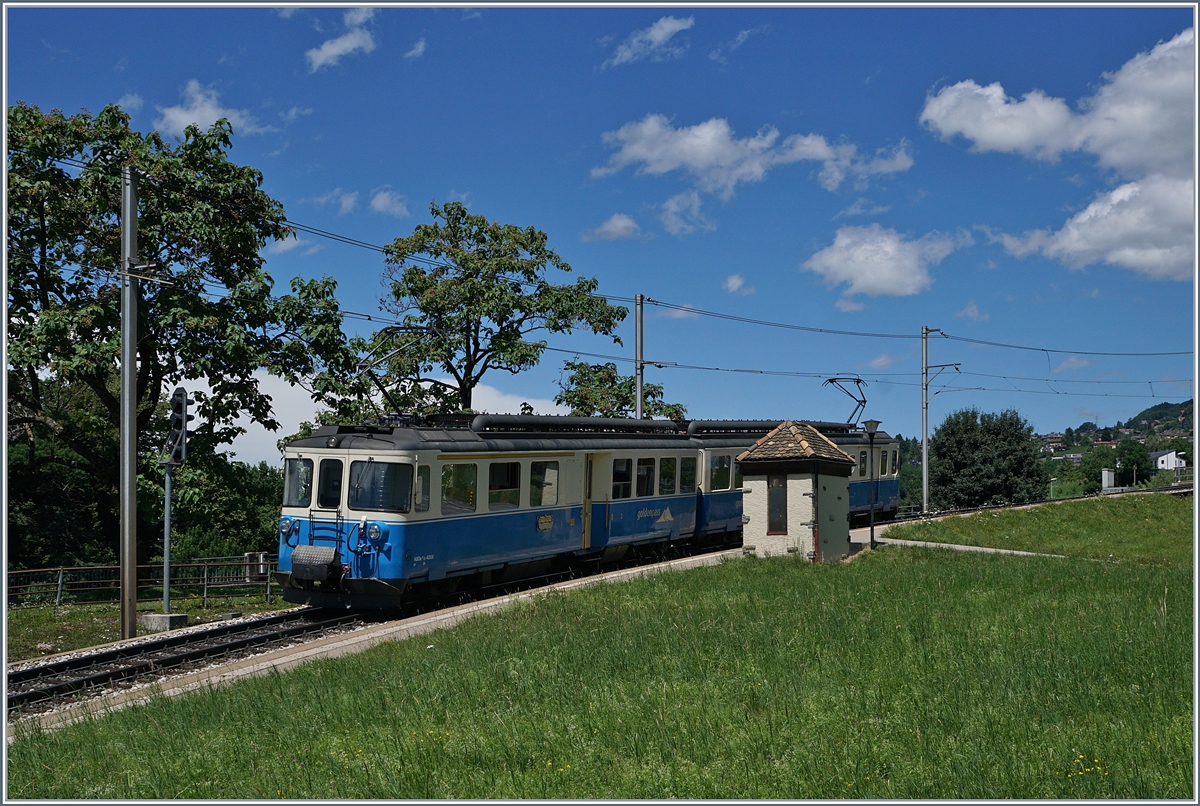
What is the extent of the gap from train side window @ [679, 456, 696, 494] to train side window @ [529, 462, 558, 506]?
4742 millimetres

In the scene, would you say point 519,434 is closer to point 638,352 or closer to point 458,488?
point 458,488

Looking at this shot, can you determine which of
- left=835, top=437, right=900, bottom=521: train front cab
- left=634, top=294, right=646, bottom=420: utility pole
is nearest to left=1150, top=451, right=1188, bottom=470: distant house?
left=835, top=437, right=900, bottom=521: train front cab

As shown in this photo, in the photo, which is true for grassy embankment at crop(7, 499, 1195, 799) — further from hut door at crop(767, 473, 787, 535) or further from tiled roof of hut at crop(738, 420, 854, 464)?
hut door at crop(767, 473, 787, 535)

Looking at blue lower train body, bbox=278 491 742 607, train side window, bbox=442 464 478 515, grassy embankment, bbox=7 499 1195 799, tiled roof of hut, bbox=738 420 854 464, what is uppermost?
tiled roof of hut, bbox=738 420 854 464

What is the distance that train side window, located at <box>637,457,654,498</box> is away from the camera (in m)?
21.9

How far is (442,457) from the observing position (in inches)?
648

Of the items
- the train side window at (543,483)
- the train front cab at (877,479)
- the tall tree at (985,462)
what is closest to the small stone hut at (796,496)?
the train side window at (543,483)

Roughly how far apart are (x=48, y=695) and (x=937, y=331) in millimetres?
36900

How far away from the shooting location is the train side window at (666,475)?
22.7 metres

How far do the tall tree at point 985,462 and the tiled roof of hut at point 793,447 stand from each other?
3401cm

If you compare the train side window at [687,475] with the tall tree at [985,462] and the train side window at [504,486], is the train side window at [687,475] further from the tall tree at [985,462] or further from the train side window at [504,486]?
the tall tree at [985,462]

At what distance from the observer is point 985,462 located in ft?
176

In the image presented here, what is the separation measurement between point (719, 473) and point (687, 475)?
144 centimetres

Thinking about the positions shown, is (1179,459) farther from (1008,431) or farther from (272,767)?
(272,767)
